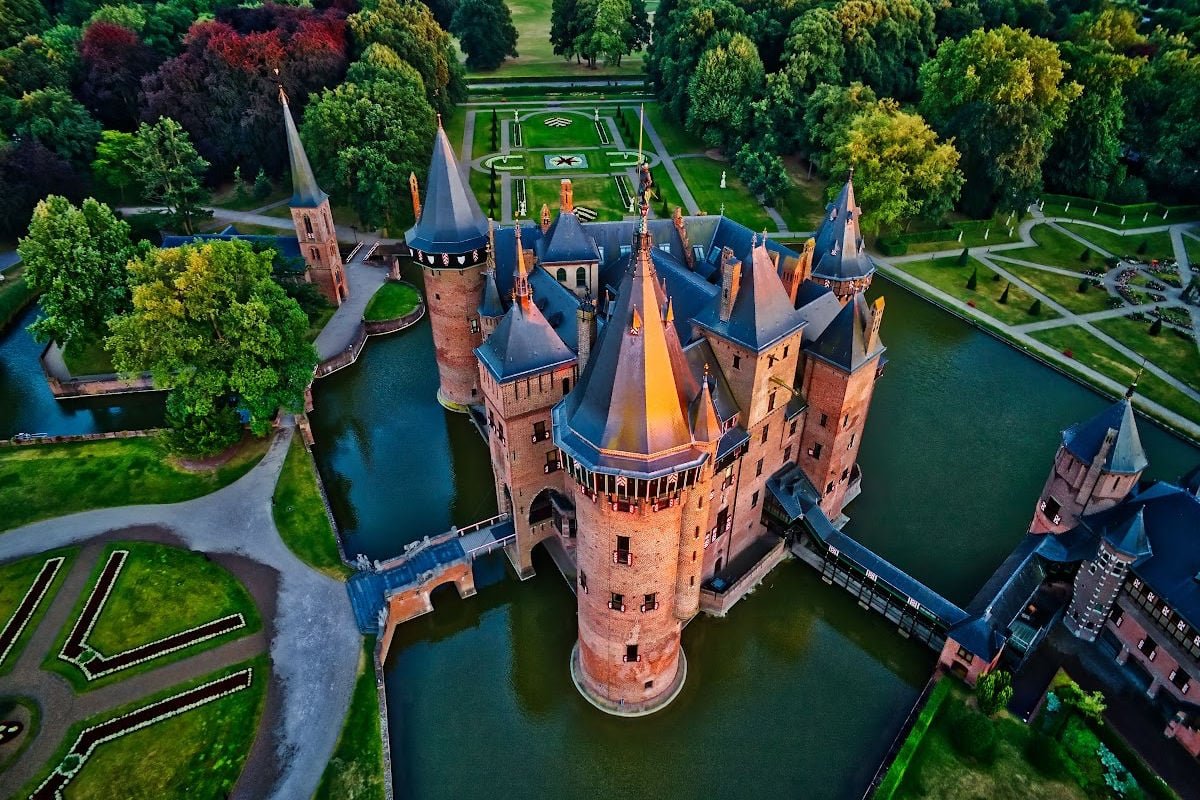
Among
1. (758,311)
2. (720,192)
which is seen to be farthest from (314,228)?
(720,192)

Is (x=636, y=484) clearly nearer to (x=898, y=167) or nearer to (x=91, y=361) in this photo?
(x=91, y=361)

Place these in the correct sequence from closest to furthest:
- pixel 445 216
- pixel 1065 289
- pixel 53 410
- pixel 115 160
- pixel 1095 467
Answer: pixel 1095 467, pixel 445 216, pixel 53 410, pixel 1065 289, pixel 115 160

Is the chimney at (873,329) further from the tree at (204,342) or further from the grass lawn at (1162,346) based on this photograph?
the grass lawn at (1162,346)

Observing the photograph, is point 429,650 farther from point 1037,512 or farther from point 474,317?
point 1037,512

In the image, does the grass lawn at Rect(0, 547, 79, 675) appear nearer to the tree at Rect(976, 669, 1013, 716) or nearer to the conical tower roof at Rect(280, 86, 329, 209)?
the conical tower roof at Rect(280, 86, 329, 209)

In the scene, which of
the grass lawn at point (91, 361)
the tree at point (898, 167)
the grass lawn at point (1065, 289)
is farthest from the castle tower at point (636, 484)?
the grass lawn at point (1065, 289)

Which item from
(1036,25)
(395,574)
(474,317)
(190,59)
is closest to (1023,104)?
(1036,25)
